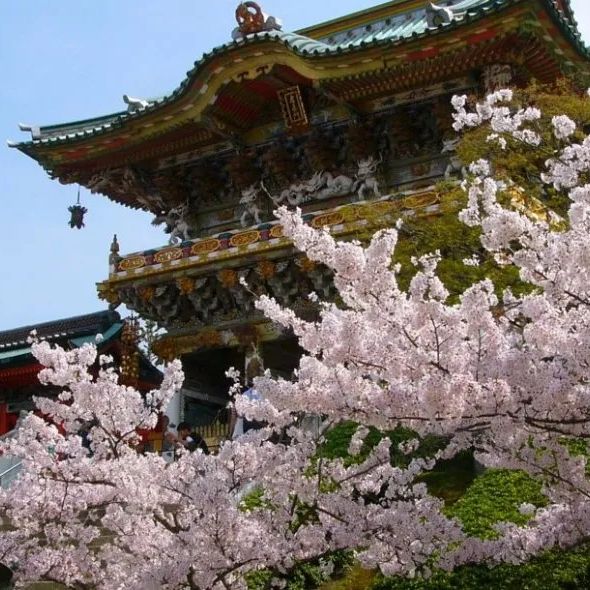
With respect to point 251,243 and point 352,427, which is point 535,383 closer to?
point 352,427

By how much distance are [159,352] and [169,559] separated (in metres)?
13.3

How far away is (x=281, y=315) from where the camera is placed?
686 cm

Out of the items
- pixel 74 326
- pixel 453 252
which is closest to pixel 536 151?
pixel 453 252

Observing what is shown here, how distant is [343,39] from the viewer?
2412 cm

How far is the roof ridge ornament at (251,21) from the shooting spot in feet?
62.5

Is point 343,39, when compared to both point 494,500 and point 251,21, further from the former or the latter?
point 494,500

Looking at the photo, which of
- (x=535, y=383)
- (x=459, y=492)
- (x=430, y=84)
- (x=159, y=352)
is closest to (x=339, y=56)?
(x=430, y=84)

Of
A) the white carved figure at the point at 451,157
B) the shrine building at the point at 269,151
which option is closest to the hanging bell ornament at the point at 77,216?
the shrine building at the point at 269,151

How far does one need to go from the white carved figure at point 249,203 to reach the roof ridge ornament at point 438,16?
5.78 meters

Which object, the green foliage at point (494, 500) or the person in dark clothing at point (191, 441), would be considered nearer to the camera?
the green foliage at point (494, 500)

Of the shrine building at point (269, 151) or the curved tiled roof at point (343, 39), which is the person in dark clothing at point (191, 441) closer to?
the shrine building at point (269, 151)

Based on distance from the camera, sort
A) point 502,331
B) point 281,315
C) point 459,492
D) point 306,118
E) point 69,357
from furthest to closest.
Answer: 1. point 306,118
2. point 459,492
3. point 69,357
4. point 281,315
5. point 502,331

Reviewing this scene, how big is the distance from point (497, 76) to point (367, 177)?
3614 millimetres

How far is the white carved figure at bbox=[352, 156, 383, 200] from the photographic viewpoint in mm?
19250
